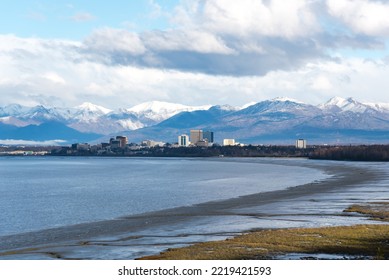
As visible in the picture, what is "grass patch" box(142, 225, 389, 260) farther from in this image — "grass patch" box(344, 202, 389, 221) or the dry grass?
"grass patch" box(344, 202, 389, 221)

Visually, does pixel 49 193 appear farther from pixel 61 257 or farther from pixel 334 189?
pixel 61 257

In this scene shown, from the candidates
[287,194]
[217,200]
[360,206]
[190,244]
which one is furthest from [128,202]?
[190,244]

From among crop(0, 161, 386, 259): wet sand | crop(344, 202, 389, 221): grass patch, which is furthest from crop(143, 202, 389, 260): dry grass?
crop(344, 202, 389, 221): grass patch

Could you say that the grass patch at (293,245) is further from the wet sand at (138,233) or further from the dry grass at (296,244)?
the wet sand at (138,233)

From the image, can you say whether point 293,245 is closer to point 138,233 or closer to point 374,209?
point 138,233

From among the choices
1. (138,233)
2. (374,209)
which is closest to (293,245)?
(138,233)

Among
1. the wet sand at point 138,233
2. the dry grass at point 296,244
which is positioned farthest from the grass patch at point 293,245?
the wet sand at point 138,233

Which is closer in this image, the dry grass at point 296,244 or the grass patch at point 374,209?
the dry grass at point 296,244
